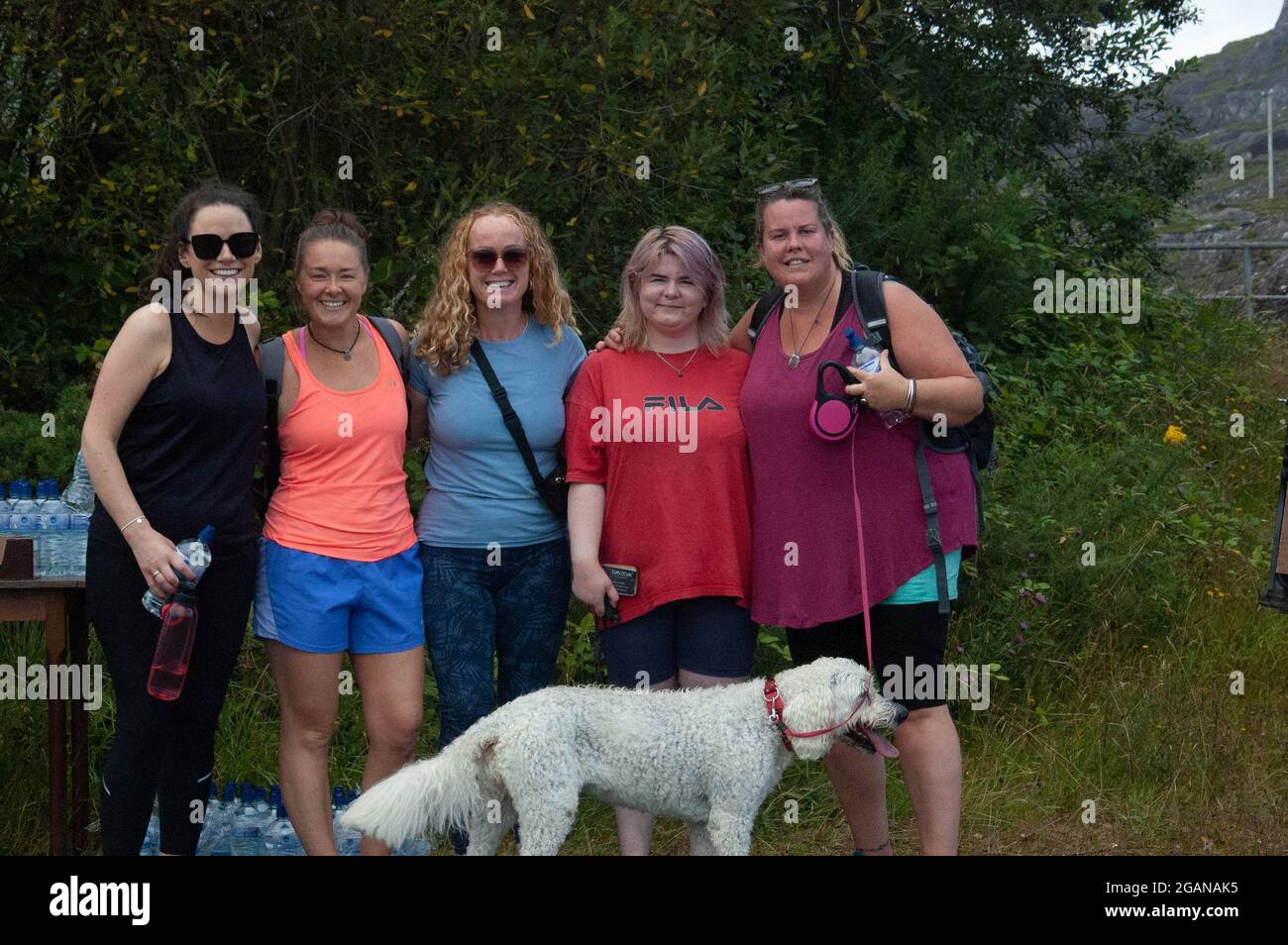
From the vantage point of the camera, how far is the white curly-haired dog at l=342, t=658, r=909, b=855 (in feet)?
11.7

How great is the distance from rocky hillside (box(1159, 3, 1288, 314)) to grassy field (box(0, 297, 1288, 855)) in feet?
9.41

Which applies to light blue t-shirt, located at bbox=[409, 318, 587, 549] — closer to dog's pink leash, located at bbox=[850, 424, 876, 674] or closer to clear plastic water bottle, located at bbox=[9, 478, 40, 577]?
dog's pink leash, located at bbox=[850, 424, 876, 674]

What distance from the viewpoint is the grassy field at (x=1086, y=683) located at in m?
5.49

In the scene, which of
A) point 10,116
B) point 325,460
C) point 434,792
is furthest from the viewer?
point 10,116

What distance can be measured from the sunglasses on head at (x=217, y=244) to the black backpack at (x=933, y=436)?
1775 millimetres

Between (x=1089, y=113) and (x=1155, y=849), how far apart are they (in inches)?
353

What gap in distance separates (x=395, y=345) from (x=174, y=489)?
2.84 ft

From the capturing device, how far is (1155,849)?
5.34 meters

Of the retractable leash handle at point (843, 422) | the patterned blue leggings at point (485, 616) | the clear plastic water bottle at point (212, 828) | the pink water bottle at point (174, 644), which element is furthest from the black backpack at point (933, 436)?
the clear plastic water bottle at point (212, 828)

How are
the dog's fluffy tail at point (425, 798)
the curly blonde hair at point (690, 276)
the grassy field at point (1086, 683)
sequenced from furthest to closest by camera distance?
the grassy field at point (1086, 683) → the curly blonde hair at point (690, 276) → the dog's fluffy tail at point (425, 798)

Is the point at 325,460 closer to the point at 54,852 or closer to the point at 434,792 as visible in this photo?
the point at 434,792

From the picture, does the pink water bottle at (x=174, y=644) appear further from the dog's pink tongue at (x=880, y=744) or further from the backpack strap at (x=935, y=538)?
the backpack strap at (x=935, y=538)

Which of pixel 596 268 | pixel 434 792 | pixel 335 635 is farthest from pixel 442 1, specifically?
pixel 434 792

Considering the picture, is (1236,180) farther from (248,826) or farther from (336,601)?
(248,826)
